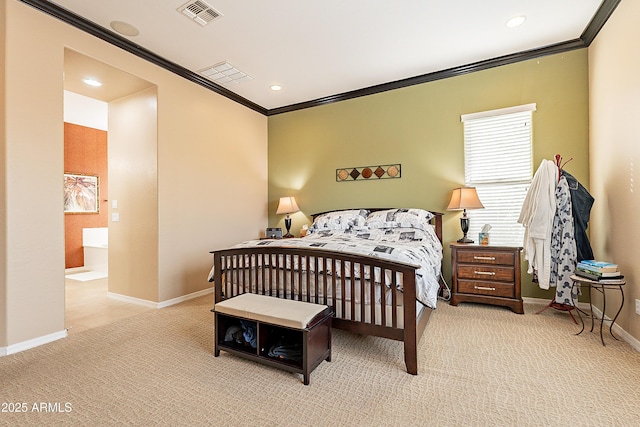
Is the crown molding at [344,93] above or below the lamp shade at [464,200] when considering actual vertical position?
above

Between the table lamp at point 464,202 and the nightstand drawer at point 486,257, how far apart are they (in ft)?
0.78

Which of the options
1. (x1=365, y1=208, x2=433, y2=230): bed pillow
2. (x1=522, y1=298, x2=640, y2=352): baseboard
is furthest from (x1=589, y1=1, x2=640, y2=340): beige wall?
(x1=365, y1=208, x2=433, y2=230): bed pillow

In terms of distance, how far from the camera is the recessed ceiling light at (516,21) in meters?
2.82

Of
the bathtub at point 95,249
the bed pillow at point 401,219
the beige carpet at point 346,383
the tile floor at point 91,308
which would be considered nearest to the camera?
the beige carpet at point 346,383

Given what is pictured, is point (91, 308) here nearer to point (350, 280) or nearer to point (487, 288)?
point (350, 280)

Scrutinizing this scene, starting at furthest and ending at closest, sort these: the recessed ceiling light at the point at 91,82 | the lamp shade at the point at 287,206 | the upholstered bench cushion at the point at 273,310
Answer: the lamp shade at the point at 287,206 < the recessed ceiling light at the point at 91,82 < the upholstered bench cushion at the point at 273,310

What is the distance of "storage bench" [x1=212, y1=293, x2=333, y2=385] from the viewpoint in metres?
1.90

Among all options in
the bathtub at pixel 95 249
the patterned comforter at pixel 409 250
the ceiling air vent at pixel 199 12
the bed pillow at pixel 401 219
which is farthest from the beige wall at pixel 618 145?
the bathtub at pixel 95 249

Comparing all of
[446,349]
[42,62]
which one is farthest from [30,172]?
[446,349]

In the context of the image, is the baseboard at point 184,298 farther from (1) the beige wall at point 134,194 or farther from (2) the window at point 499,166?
(2) the window at point 499,166

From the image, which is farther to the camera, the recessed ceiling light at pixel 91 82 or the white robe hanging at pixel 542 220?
the recessed ceiling light at pixel 91 82

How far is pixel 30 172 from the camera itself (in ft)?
8.12

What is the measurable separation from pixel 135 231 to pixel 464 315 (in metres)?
4.02

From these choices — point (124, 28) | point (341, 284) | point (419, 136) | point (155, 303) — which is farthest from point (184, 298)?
point (419, 136)
